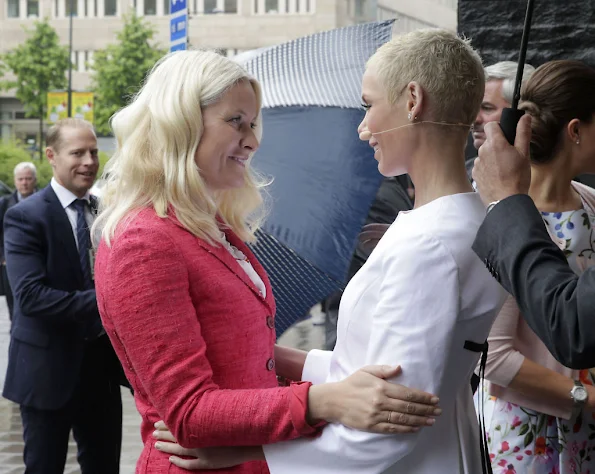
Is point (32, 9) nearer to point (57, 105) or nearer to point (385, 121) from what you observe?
point (57, 105)

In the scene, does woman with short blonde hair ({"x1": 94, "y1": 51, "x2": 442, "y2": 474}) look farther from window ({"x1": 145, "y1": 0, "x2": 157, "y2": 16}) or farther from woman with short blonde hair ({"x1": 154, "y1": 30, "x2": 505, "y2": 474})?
window ({"x1": 145, "y1": 0, "x2": 157, "y2": 16})

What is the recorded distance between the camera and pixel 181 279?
220cm

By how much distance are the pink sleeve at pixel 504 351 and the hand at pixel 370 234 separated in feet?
3.82

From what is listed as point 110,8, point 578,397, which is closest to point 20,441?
point 578,397

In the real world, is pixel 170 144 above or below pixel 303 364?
above

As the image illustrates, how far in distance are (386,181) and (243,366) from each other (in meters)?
2.35

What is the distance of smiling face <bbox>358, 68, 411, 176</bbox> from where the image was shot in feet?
7.03

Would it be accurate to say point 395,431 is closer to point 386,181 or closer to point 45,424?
point 386,181

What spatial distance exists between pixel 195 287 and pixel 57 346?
111 inches

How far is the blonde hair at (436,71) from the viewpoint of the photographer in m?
2.11

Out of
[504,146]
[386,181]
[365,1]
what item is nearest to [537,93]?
[504,146]

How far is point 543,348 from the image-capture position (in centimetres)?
293

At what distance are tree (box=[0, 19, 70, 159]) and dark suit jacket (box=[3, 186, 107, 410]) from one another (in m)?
59.7

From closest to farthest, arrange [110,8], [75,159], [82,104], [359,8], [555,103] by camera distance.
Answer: [555,103], [75,159], [82,104], [359,8], [110,8]
